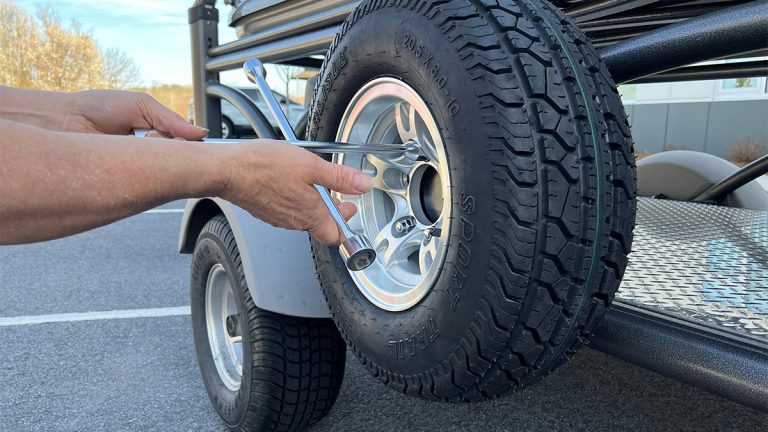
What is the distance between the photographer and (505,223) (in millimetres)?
1070

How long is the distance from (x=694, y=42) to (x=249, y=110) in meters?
1.67

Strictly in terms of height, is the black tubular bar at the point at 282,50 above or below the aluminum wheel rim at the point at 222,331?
above

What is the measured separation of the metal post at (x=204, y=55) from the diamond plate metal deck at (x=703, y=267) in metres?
2.07

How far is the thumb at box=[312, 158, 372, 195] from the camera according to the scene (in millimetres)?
1218

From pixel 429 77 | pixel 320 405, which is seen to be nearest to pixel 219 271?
pixel 320 405

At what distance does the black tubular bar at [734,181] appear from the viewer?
3.22m

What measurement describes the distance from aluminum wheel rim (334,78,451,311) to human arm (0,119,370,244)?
22cm

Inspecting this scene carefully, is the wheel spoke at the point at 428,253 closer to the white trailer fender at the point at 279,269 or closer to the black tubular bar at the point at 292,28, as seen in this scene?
the white trailer fender at the point at 279,269

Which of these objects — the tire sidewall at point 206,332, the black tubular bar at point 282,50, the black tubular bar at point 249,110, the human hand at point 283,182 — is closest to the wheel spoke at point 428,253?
the human hand at point 283,182

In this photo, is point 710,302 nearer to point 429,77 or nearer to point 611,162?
point 611,162

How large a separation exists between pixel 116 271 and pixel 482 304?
153 inches

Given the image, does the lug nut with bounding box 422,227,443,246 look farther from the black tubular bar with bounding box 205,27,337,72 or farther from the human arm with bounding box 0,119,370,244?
the black tubular bar with bounding box 205,27,337,72

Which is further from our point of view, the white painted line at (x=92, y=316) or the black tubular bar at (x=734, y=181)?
the white painted line at (x=92, y=316)

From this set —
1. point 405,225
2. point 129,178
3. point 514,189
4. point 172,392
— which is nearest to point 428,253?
point 405,225
